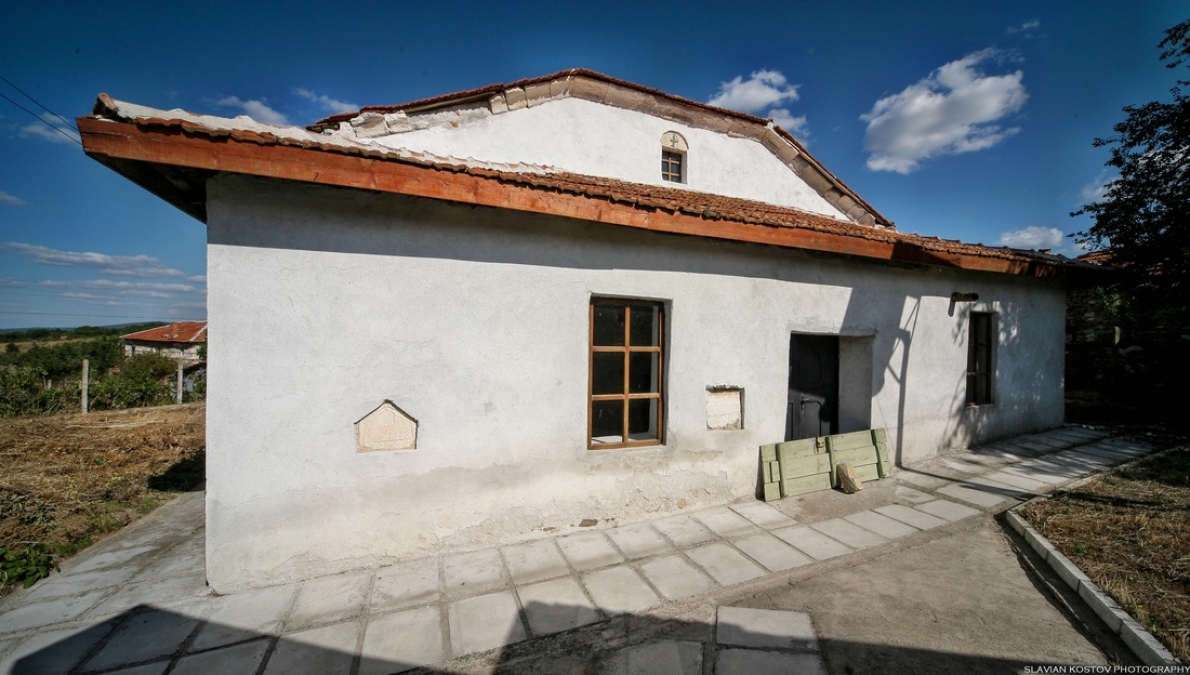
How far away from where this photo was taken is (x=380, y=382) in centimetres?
328

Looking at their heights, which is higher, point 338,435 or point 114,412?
point 338,435

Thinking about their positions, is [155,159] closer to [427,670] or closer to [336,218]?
[336,218]

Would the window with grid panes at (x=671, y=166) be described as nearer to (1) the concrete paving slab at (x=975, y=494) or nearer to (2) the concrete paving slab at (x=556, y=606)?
(1) the concrete paving slab at (x=975, y=494)

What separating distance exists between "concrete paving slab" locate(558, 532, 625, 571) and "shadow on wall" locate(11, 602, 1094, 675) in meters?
0.65

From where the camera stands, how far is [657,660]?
2387 millimetres

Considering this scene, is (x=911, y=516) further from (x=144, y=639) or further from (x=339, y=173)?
(x=144, y=639)

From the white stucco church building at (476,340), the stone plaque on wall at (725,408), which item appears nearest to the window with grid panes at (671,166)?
the white stucco church building at (476,340)

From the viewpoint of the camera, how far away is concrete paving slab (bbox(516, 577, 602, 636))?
8.70ft

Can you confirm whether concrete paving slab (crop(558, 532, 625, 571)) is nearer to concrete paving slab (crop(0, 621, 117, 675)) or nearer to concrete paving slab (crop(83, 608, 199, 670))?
concrete paving slab (crop(83, 608, 199, 670))

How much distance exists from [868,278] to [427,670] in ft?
19.4

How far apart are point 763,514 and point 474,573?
281cm

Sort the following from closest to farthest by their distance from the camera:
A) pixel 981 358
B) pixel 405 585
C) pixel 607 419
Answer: pixel 405 585, pixel 607 419, pixel 981 358

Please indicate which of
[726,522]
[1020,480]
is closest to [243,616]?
[726,522]

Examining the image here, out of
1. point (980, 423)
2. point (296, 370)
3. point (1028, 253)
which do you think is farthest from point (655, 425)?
point (1028, 253)
